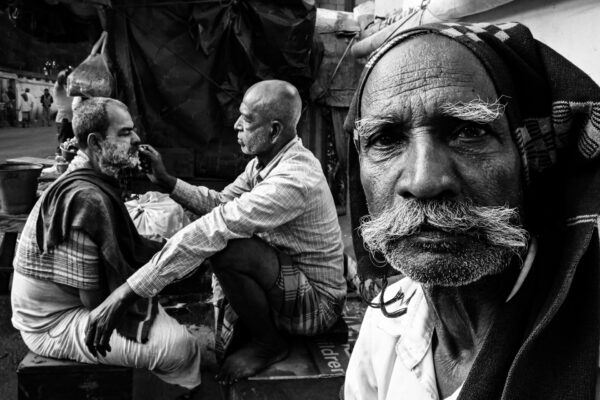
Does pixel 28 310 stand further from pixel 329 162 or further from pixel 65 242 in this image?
pixel 329 162

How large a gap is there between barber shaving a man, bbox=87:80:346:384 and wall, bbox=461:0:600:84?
56.0 inches

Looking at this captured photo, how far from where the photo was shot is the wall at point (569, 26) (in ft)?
6.58

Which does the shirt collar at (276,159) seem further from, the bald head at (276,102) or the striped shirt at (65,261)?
the striped shirt at (65,261)

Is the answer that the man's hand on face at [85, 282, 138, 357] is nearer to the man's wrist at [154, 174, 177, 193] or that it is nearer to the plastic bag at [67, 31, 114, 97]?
the man's wrist at [154, 174, 177, 193]

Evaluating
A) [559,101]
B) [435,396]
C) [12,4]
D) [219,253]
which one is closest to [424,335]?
[435,396]

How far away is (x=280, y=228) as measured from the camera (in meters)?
3.12

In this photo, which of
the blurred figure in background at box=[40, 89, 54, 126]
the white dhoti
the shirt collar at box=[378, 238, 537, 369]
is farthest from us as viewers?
the blurred figure in background at box=[40, 89, 54, 126]

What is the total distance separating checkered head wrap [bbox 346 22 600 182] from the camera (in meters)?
1.03

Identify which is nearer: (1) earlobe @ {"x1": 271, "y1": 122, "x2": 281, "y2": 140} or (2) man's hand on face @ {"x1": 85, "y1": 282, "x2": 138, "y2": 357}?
(2) man's hand on face @ {"x1": 85, "y1": 282, "x2": 138, "y2": 357}

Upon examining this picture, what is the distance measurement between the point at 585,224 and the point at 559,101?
0.26m

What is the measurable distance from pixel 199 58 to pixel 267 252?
3.77 m

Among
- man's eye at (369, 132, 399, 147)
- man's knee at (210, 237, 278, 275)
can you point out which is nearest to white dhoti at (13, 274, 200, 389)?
man's knee at (210, 237, 278, 275)

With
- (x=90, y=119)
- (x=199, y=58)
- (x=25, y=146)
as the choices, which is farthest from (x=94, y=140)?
(x=25, y=146)

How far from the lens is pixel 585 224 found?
96cm
